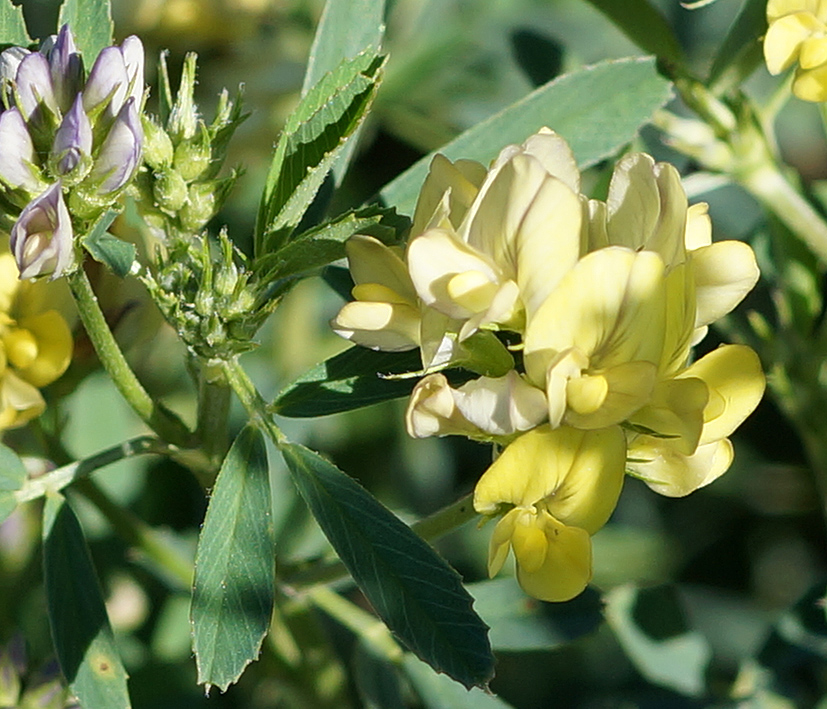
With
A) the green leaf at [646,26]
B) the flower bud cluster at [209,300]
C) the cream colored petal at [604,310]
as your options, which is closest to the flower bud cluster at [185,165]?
the flower bud cluster at [209,300]

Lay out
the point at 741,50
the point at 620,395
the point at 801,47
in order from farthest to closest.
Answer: the point at 741,50
the point at 801,47
the point at 620,395

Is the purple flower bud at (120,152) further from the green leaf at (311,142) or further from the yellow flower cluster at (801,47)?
the yellow flower cluster at (801,47)

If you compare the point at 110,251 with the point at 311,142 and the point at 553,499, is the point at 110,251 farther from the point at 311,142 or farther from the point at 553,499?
the point at 553,499

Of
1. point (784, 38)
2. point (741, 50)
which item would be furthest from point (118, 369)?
point (741, 50)

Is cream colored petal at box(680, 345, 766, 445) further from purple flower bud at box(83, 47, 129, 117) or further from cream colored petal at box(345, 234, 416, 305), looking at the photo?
purple flower bud at box(83, 47, 129, 117)

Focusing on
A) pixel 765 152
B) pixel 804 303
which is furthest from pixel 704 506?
pixel 765 152

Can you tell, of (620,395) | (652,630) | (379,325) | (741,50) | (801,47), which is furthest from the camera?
(652,630)
